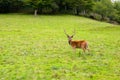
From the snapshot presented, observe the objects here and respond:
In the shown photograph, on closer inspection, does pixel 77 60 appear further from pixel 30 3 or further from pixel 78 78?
pixel 30 3

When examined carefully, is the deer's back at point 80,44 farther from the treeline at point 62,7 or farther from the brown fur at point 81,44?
the treeline at point 62,7

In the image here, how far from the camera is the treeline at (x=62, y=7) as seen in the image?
6303 cm

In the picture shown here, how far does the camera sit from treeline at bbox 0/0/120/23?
63031 mm

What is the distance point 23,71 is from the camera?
1216cm

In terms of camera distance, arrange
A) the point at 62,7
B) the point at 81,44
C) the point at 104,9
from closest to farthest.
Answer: the point at 81,44
the point at 104,9
the point at 62,7

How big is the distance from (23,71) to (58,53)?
5.40 meters

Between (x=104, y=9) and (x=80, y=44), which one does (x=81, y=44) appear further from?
(x=104, y=9)

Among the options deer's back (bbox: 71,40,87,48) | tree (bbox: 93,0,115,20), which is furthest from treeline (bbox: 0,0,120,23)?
deer's back (bbox: 71,40,87,48)

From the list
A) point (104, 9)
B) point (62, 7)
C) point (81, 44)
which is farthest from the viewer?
point (62, 7)

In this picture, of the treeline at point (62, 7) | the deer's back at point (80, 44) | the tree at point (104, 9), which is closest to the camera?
the deer's back at point (80, 44)

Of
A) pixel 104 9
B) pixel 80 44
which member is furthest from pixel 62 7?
pixel 80 44

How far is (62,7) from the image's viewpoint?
7038 centimetres

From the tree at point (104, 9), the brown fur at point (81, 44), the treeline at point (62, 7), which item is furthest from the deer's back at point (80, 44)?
the tree at point (104, 9)

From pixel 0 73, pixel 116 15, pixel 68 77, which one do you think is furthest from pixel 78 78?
pixel 116 15
